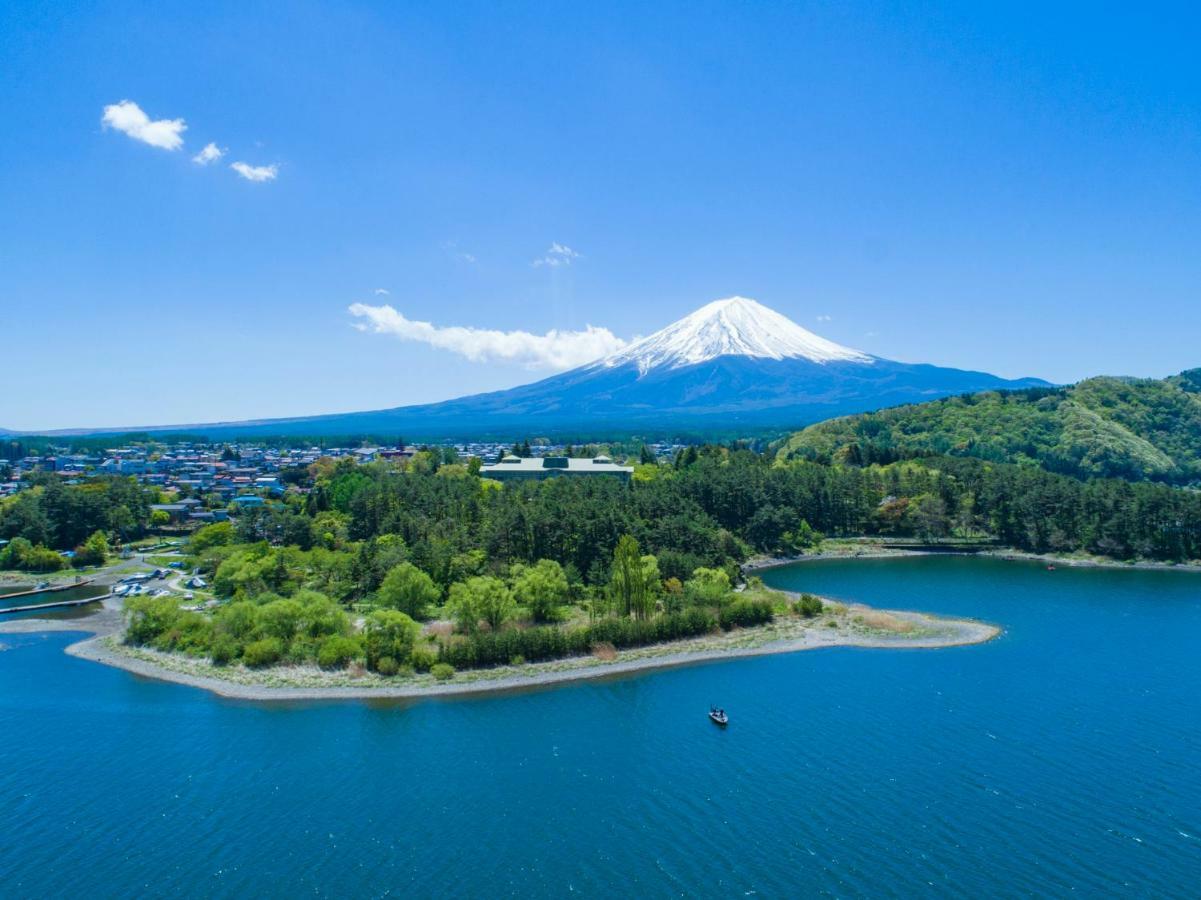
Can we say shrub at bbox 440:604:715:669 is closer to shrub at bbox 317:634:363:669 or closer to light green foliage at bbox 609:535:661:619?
light green foliage at bbox 609:535:661:619

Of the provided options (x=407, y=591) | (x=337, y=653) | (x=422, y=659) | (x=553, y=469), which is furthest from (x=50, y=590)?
(x=553, y=469)

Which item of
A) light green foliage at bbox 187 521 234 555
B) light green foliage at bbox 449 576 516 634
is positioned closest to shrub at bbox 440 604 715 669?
light green foliage at bbox 449 576 516 634

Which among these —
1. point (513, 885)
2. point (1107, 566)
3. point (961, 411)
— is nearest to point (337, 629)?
point (513, 885)

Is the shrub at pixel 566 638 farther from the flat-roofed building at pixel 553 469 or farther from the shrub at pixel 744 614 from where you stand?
the flat-roofed building at pixel 553 469

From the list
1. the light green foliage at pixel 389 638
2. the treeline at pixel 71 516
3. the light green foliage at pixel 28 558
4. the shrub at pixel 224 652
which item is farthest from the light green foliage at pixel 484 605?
the treeline at pixel 71 516

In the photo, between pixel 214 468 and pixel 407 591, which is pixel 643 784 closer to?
pixel 407 591
